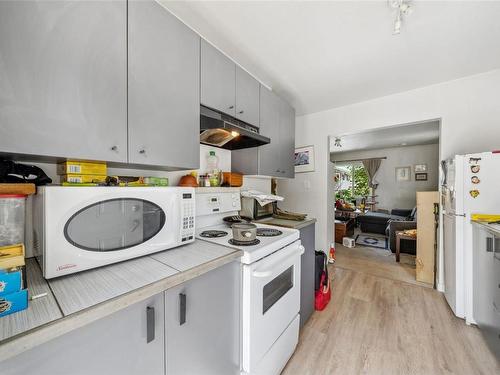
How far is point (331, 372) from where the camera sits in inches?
50.1

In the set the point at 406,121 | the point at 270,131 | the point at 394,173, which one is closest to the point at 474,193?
the point at 406,121

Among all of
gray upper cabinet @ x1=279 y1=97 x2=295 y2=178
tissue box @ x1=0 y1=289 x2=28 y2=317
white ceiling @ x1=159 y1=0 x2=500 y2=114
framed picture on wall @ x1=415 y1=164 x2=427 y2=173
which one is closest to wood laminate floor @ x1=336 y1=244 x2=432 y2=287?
gray upper cabinet @ x1=279 y1=97 x2=295 y2=178

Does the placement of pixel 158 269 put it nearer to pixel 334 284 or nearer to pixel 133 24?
pixel 133 24

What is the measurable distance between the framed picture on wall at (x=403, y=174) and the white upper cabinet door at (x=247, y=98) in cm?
596

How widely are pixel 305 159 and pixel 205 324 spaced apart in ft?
8.93

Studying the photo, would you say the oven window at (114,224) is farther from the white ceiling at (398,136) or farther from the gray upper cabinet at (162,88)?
the white ceiling at (398,136)

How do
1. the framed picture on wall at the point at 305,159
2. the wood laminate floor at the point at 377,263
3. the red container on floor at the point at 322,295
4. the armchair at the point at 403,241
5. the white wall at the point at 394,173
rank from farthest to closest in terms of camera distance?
the white wall at the point at 394,173, the armchair at the point at 403,241, the framed picture on wall at the point at 305,159, the wood laminate floor at the point at 377,263, the red container on floor at the point at 322,295

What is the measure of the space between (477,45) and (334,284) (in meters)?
2.63

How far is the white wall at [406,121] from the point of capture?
200 cm

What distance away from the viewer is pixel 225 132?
1.53m

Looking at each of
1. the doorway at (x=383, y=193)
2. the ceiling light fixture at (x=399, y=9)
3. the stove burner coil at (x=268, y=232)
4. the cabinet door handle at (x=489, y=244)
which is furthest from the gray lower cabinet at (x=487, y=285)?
the ceiling light fixture at (x=399, y=9)

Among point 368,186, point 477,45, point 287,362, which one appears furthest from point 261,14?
point 368,186

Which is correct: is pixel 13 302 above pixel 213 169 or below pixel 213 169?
below

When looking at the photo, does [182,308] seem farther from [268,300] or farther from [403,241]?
[403,241]
